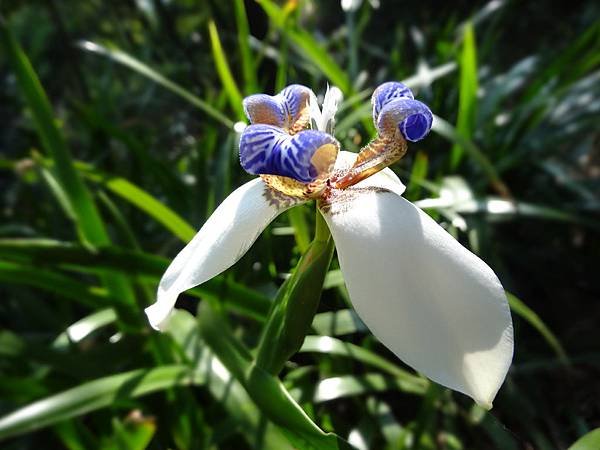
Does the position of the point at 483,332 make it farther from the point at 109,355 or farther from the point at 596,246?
the point at 596,246

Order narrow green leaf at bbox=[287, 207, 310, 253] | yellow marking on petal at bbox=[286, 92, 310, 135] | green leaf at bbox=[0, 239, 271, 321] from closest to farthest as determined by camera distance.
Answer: yellow marking on petal at bbox=[286, 92, 310, 135] → narrow green leaf at bbox=[287, 207, 310, 253] → green leaf at bbox=[0, 239, 271, 321]

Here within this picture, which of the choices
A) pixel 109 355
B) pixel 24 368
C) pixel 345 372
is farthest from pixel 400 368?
pixel 24 368

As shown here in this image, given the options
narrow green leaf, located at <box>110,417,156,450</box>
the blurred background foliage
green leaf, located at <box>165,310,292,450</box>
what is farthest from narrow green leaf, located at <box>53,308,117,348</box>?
narrow green leaf, located at <box>110,417,156,450</box>

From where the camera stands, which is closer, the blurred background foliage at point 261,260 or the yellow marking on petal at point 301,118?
the yellow marking on petal at point 301,118

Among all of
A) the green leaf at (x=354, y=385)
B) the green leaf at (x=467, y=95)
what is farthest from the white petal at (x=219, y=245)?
the green leaf at (x=467, y=95)

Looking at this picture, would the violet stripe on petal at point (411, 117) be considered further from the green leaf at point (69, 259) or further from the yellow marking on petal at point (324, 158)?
the green leaf at point (69, 259)

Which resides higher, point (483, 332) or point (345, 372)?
point (483, 332)

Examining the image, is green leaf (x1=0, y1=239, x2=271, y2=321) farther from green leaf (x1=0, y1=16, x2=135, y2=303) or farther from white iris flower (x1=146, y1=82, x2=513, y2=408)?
white iris flower (x1=146, y1=82, x2=513, y2=408)
